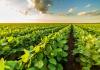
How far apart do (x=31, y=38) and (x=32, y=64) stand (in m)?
5.33

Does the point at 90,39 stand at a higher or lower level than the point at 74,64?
higher

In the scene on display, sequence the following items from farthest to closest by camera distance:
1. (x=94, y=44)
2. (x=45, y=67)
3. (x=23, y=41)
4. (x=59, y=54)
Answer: (x=23, y=41)
(x=59, y=54)
(x=94, y=44)
(x=45, y=67)

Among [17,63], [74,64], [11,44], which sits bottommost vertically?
[74,64]

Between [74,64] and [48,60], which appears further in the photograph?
[74,64]

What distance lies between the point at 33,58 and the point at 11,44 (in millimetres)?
2953

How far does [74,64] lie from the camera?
5.75 m

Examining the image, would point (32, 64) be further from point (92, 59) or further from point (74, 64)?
point (74, 64)

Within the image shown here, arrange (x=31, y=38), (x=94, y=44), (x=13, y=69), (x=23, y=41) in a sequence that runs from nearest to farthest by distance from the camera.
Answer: (x=13, y=69)
(x=94, y=44)
(x=23, y=41)
(x=31, y=38)

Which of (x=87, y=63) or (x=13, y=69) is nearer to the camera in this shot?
(x=13, y=69)

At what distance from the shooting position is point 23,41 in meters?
7.45

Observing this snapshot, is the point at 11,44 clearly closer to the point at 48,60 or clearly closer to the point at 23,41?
the point at 23,41

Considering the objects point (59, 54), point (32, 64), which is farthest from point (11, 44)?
point (32, 64)

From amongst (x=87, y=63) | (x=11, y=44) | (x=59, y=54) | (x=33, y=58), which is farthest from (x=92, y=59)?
(x=11, y=44)

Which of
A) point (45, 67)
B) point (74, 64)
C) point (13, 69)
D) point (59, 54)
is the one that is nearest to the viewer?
point (13, 69)
